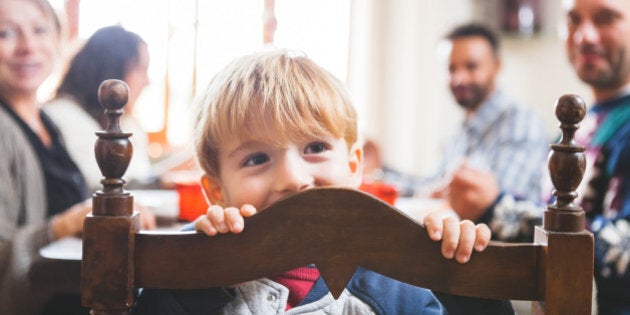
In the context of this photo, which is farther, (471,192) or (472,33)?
(472,33)

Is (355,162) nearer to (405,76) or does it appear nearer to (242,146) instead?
(242,146)

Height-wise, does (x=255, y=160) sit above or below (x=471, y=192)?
above

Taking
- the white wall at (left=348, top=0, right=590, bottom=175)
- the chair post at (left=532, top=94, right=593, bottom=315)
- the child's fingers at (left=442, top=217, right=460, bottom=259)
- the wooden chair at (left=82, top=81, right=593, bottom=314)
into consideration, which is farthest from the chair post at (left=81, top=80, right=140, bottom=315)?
the white wall at (left=348, top=0, right=590, bottom=175)

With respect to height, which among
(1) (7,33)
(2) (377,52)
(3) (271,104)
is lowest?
(3) (271,104)

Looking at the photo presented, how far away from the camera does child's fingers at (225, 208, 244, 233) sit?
0.64 metres

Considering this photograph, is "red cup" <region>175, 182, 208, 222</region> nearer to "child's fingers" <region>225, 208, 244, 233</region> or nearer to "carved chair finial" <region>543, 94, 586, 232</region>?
"child's fingers" <region>225, 208, 244, 233</region>

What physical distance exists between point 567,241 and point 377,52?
10.3ft

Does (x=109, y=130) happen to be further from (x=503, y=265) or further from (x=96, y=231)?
(x=503, y=265)

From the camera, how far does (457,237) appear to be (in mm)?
639

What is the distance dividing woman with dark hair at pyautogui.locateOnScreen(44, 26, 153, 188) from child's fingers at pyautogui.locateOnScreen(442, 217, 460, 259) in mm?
1468

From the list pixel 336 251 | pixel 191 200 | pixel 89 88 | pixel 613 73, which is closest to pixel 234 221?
pixel 336 251

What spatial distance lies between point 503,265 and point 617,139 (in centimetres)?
84

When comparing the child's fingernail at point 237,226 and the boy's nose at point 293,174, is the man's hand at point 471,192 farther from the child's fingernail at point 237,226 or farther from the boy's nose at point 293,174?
the child's fingernail at point 237,226

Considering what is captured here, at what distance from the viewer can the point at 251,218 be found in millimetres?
646
